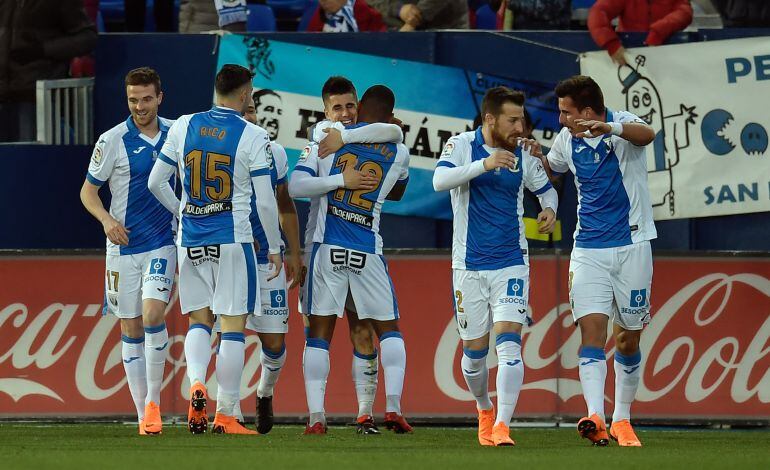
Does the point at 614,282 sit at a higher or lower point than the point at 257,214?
lower

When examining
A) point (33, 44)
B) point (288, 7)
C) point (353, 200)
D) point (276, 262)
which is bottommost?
point (276, 262)

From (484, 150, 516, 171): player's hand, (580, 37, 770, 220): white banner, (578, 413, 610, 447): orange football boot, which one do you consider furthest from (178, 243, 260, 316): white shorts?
(580, 37, 770, 220): white banner

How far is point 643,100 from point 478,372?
4010 millimetres

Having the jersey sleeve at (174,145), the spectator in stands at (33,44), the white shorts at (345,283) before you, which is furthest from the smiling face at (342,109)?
the spectator in stands at (33,44)

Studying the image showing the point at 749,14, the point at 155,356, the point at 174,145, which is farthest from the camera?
the point at 749,14

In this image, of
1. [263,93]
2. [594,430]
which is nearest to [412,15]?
[263,93]

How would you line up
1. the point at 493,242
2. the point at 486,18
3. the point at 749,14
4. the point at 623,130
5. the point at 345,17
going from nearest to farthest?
1. the point at 623,130
2. the point at 493,242
3. the point at 749,14
4. the point at 345,17
5. the point at 486,18

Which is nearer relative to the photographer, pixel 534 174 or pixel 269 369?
pixel 534 174

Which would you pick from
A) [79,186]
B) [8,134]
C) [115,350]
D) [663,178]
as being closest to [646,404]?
[663,178]

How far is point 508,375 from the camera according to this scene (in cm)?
992

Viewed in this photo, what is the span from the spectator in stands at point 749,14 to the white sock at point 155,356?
5873 mm

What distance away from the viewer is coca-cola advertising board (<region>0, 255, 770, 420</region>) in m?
12.3

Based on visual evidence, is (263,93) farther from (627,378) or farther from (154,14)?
(627,378)

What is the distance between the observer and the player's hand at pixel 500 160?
9836 millimetres
